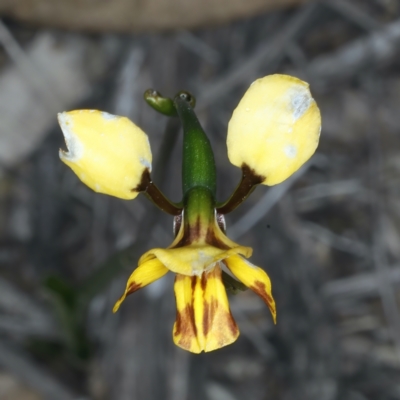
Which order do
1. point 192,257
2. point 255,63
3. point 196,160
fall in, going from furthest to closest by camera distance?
point 255,63 < point 196,160 < point 192,257

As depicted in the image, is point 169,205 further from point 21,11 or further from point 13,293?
point 21,11

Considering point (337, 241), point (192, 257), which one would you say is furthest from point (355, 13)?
point (192, 257)

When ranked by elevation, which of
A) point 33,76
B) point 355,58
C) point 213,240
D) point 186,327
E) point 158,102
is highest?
point 355,58

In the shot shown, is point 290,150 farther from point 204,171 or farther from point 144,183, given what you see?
point 144,183

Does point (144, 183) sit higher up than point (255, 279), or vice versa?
point (144, 183)

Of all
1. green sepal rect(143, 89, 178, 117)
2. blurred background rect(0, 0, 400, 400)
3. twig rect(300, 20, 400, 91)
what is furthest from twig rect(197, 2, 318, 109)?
green sepal rect(143, 89, 178, 117)

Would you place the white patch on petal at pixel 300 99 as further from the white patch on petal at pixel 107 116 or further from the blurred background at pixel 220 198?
the blurred background at pixel 220 198
